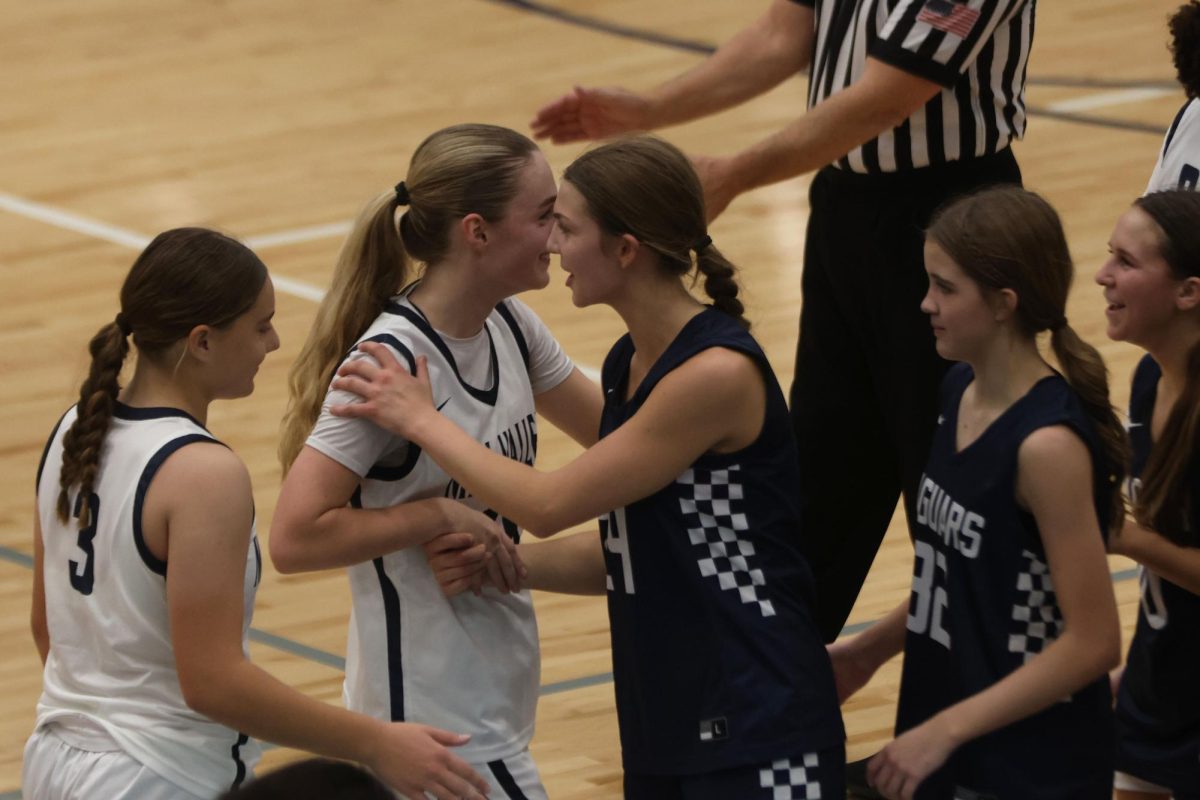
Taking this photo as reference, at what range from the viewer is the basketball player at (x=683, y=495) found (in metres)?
2.98

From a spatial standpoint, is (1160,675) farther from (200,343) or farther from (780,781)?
(200,343)

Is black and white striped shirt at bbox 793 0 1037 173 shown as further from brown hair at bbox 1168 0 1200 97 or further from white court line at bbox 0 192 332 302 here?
white court line at bbox 0 192 332 302

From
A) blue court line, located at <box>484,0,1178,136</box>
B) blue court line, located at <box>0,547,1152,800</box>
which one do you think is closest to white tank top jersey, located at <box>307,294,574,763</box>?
blue court line, located at <box>0,547,1152,800</box>

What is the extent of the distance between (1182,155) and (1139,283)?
0.53 meters

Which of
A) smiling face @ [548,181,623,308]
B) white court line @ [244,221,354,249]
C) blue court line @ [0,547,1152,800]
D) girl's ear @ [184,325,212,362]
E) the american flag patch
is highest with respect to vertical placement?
the american flag patch

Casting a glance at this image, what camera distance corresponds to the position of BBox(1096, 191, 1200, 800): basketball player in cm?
333

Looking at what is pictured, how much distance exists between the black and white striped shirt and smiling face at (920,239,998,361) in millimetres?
1158

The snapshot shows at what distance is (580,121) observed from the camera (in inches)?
173

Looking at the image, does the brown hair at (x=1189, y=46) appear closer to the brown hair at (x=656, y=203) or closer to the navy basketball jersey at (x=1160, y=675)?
the navy basketball jersey at (x=1160, y=675)

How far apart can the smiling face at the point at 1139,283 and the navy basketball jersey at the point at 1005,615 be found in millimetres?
446

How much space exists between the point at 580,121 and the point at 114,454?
1.69 metres

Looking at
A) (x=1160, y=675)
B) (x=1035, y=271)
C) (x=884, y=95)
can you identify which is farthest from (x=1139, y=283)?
(x=884, y=95)

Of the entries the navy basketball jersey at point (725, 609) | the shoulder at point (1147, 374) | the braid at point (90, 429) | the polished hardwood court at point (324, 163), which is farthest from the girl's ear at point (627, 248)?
the polished hardwood court at point (324, 163)

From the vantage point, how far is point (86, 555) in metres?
2.98
